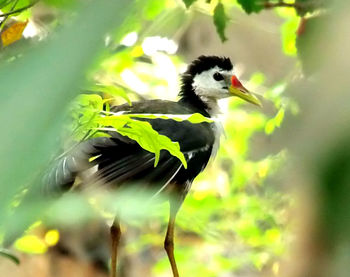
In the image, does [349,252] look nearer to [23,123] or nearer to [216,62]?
[23,123]

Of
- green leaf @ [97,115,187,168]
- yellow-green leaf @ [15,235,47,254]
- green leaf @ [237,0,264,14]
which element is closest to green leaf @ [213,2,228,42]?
green leaf @ [237,0,264,14]

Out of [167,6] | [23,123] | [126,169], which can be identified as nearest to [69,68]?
[23,123]

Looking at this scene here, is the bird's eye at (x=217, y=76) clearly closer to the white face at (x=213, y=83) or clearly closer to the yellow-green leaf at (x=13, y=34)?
the white face at (x=213, y=83)

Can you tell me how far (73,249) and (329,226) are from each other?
12.1ft

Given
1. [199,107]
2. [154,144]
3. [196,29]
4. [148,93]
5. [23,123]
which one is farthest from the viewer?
[196,29]

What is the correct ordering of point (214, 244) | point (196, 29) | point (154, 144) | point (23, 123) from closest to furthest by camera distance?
1. point (23, 123)
2. point (154, 144)
3. point (214, 244)
4. point (196, 29)

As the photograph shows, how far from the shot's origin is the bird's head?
2977mm

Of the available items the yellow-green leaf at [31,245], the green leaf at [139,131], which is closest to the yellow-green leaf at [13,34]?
the green leaf at [139,131]

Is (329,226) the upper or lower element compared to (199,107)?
upper

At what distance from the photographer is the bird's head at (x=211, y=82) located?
9.77 feet

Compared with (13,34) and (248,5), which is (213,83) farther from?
(13,34)

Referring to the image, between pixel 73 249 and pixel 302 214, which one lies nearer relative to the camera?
pixel 302 214

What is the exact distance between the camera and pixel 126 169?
230 centimetres

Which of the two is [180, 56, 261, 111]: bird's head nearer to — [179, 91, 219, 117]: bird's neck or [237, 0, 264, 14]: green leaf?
[179, 91, 219, 117]: bird's neck
